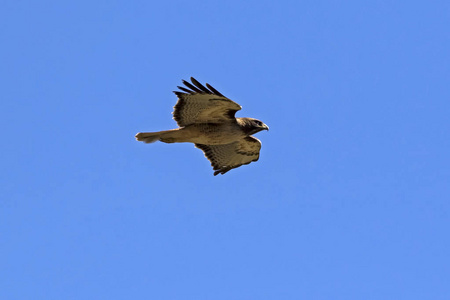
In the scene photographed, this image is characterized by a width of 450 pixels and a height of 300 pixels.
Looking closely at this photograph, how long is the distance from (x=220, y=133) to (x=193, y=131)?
0.58m

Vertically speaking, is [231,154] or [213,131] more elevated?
[231,154]

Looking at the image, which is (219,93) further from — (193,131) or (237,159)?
(237,159)

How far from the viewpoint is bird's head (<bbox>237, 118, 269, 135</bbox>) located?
1703 cm

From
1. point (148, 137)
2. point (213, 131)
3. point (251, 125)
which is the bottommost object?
point (148, 137)

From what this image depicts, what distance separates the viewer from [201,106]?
16453 millimetres

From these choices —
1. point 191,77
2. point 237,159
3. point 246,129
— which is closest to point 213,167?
point 237,159

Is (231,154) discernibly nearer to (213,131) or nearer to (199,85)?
(213,131)

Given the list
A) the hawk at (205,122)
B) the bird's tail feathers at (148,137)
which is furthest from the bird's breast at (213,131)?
the bird's tail feathers at (148,137)

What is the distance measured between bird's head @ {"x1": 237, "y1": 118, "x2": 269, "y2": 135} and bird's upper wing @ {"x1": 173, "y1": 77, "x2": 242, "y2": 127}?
0.32 m

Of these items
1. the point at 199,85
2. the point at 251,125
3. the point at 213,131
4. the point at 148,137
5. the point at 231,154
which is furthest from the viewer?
the point at 231,154

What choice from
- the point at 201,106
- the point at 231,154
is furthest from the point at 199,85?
the point at 231,154

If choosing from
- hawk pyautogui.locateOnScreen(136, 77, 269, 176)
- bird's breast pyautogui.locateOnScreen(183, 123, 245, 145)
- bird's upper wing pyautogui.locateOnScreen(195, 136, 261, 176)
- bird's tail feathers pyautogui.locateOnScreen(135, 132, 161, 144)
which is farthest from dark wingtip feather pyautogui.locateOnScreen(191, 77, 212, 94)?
bird's upper wing pyautogui.locateOnScreen(195, 136, 261, 176)

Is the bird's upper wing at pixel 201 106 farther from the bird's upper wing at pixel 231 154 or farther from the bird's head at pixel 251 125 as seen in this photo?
the bird's upper wing at pixel 231 154

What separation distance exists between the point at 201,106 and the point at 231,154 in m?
2.65
